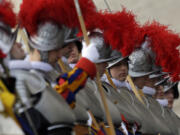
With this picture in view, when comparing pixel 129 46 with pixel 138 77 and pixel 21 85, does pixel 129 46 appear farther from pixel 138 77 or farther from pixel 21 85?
pixel 21 85

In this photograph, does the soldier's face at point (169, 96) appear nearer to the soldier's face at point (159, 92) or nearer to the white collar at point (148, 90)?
the soldier's face at point (159, 92)

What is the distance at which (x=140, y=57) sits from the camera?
8062 millimetres

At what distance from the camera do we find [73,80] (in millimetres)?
5062

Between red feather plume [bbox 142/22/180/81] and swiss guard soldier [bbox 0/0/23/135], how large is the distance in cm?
326

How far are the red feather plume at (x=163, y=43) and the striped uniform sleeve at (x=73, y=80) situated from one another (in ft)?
9.39

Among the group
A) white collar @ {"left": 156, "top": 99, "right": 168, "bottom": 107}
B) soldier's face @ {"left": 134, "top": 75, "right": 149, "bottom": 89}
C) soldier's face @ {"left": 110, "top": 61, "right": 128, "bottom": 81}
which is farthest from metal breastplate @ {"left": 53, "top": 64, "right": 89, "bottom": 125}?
white collar @ {"left": 156, "top": 99, "right": 168, "bottom": 107}

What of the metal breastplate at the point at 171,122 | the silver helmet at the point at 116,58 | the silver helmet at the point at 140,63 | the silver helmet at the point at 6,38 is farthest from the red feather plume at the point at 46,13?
the metal breastplate at the point at 171,122

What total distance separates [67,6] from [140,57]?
2746 mm

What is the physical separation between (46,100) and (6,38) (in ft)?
1.68

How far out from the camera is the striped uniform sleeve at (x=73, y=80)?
5070mm

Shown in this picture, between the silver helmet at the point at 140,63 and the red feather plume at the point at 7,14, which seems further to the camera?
the silver helmet at the point at 140,63

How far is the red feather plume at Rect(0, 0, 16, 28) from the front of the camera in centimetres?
462

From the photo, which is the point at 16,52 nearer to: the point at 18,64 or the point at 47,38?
the point at 18,64

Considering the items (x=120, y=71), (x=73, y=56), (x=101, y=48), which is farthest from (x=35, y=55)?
(x=120, y=71)
